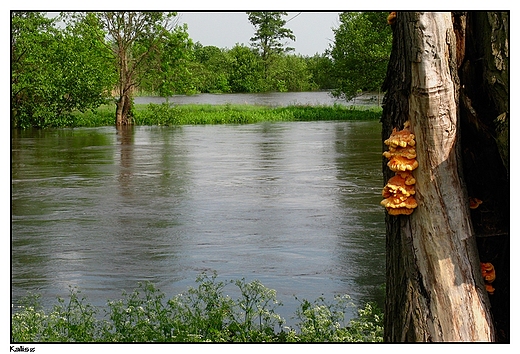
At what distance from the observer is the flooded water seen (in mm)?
8500

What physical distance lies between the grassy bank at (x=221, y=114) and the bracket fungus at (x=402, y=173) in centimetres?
3274

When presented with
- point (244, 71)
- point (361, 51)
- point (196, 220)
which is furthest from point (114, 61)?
point (244, 71)

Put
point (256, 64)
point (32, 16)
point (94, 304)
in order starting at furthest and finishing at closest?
point (256, 64)
point (32, 16)
point (94, 304)

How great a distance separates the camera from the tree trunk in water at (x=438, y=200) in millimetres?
3852

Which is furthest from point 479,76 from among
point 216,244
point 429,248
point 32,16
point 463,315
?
point 32,16

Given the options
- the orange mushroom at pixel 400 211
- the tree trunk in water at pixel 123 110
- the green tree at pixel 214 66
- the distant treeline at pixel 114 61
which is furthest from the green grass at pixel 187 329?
the green tree at pixel 214 66

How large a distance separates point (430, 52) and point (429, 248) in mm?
1051

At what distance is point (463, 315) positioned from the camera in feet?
12.7

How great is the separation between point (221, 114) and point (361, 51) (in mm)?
9847

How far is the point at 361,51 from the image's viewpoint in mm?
44375

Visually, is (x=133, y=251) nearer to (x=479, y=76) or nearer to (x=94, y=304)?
(x=94, y=304)

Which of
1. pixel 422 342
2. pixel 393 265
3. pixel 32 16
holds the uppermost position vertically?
pixel 32 16

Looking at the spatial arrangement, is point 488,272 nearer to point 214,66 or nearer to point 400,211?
point 400,211

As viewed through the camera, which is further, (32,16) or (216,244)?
(32,16)
